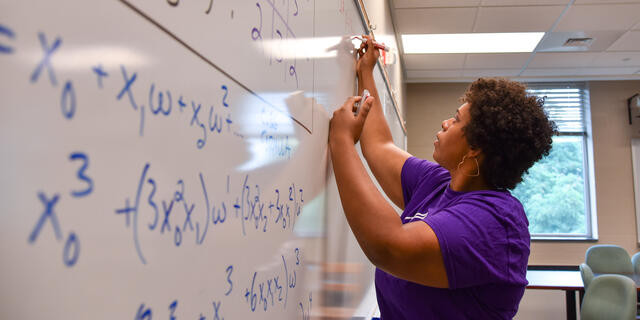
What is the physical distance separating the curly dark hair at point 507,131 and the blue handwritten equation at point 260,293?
0.42m

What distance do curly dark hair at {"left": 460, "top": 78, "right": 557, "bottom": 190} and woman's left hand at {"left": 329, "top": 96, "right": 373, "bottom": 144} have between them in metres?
0.22

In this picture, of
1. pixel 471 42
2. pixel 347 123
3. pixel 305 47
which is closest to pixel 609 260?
pixel 471 42

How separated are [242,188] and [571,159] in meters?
5.46

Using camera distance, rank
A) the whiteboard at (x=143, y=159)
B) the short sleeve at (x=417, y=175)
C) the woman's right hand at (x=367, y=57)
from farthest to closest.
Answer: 1. the woman's right hand at (x=367, y=57)
2. the short sleeve at (x=417, y=175)
3. the whiteboard at (x=143, y=159)

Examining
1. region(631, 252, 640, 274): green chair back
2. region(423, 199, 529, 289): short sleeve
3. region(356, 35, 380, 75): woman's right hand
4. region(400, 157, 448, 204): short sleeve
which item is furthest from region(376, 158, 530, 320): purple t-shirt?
region(631, 252, 640, 274): green chair back

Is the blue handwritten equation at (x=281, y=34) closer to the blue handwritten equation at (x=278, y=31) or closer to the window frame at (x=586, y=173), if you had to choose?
the blue handwritten equation at (x=278, y=31)

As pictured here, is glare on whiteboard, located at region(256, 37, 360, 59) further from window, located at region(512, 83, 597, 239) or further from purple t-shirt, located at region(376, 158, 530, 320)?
window, located at region(512, 83, 597, 239)

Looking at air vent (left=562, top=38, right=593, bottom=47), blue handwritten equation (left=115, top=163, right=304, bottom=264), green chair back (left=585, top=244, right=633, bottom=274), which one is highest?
air vent (left=562, top=38, right=593, bottom=47)

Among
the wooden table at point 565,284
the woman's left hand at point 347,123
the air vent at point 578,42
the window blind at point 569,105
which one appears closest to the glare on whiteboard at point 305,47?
the woman's left hand at point 347,123

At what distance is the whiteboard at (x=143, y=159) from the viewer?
21 cm

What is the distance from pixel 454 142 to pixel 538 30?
3.15 metres

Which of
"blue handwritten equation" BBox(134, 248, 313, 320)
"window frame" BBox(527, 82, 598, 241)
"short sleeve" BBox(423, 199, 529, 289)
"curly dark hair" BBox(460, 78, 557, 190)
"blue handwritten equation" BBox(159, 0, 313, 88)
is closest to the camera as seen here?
"blue handwritten equation" BBox(134, 248, 313, 320)

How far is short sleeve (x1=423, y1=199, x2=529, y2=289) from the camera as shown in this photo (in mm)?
653

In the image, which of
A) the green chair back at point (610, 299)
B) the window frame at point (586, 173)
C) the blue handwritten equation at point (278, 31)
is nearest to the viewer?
the blue handwritten equation at point (278, 31)
